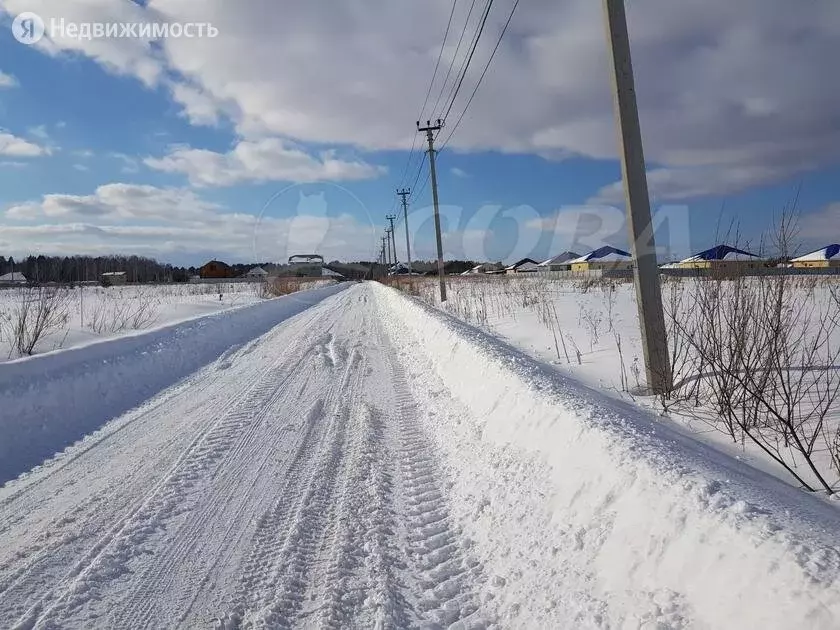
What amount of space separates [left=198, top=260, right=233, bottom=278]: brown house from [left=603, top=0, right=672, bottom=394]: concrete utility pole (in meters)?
116

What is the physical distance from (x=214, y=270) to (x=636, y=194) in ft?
388

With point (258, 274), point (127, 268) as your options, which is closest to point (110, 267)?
point (127, 268)

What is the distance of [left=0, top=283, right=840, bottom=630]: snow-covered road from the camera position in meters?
1.91

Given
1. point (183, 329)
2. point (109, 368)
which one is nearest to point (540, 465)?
point (109, 368)

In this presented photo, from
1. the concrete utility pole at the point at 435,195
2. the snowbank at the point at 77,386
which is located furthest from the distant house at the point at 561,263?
the snowbank at the point at 77,386

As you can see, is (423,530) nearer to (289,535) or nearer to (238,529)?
(289,535)

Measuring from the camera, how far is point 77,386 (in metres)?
5.80

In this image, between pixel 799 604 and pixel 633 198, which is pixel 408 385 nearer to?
pixel 633 198

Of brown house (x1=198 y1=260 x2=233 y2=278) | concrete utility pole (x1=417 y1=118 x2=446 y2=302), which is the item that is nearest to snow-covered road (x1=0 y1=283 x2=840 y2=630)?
concrete utility pole (x1=417 y1=118 x2=446 y2=302)

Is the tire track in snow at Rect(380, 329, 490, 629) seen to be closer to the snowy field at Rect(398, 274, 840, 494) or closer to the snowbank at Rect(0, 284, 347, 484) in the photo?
the snowy field at Rect(398, 274, 840, 494)

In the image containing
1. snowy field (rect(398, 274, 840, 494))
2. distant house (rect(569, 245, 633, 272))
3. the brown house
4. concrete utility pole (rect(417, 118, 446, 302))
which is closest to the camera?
snowy field (rect(398, 274, 840, 494))

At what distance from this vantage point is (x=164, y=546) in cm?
272

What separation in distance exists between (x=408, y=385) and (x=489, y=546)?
157 inches

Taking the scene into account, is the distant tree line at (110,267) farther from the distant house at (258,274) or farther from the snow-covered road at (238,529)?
the snow-covered road at (238,529)
